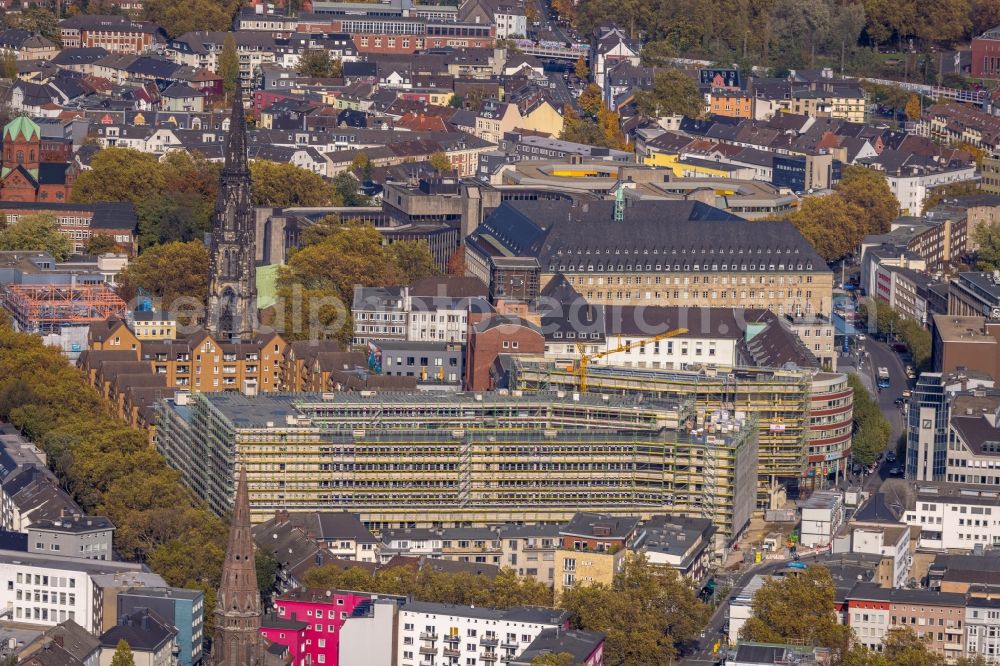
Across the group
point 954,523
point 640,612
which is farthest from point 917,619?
point 954,523

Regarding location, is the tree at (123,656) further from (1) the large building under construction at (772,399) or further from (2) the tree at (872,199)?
(2) the tree at (872,199)

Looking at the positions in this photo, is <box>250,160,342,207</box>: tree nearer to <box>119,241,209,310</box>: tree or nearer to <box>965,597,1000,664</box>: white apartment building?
<box>119,241,209,310</box>: tree

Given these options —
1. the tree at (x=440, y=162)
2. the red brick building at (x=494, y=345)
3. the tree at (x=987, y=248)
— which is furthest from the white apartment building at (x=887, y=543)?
the tree at (x=440, y=162)

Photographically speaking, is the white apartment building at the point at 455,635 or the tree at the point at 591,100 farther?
the tree at the point at 591,100

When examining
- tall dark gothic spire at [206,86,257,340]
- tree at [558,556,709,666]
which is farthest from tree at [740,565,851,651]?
tall dark gothic spire at [206,86,257,340]

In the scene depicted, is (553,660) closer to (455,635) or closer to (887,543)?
(455,635)
